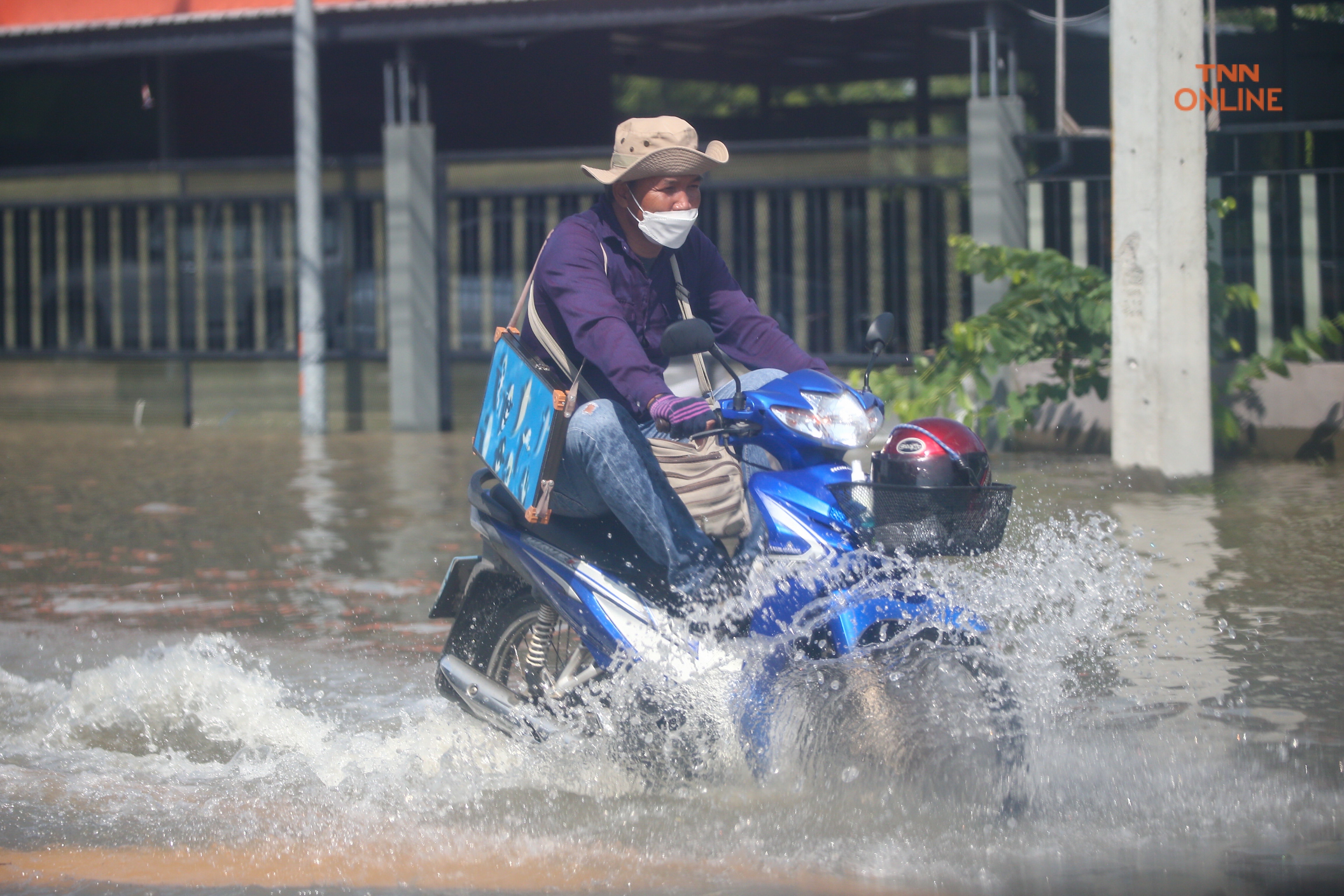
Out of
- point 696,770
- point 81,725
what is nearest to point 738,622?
point 696,770

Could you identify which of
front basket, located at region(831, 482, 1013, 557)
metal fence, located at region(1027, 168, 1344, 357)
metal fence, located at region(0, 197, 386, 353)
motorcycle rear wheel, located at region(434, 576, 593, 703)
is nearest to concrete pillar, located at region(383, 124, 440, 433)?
metal fence, located at region(0, 197, 386, 353)

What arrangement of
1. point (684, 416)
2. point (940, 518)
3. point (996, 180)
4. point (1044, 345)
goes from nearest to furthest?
point (940, 518), point (684, 416), point (1044, 345), point (996, 180)

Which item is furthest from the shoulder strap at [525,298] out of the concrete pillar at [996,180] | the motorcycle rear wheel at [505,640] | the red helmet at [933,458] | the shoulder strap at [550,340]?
the concrete pillar at [996,180]

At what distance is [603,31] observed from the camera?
46.8 feet

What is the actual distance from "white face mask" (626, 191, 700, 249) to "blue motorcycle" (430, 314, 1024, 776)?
0.42m

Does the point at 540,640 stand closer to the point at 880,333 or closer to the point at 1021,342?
the point at 880,333

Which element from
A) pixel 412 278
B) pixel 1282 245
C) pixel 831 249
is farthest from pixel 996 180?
pixel 412 278

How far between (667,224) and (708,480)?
685 mm

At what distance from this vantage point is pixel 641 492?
3.69m

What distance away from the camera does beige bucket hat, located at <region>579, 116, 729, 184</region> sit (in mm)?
3812

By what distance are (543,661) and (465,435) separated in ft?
28.2

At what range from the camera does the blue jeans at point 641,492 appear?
3689 millimetres

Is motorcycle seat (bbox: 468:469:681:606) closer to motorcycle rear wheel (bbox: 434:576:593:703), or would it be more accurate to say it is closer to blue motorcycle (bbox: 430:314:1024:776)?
blue motorcycle (bbox: 430:314:1024:776)

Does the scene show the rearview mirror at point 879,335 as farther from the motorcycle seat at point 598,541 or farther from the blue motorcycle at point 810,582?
the motorcycle seat at point 598,541
